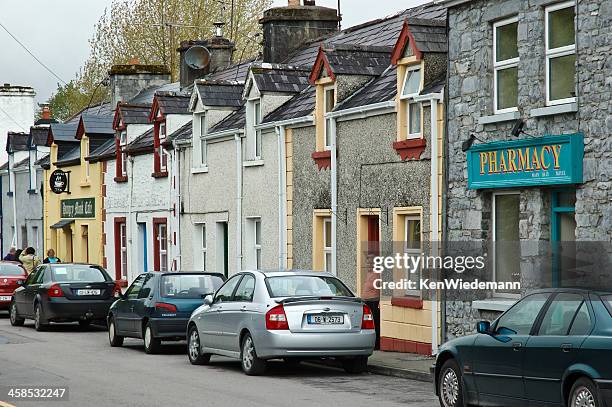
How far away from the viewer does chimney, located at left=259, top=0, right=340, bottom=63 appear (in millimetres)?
35750

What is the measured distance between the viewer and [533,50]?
18.8 meters

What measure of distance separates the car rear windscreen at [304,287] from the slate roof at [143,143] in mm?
17578

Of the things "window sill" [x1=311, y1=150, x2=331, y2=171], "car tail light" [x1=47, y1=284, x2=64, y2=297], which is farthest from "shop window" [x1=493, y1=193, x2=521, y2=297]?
"car tail light" [x1=47, y1=284, x2=64, y2=297]

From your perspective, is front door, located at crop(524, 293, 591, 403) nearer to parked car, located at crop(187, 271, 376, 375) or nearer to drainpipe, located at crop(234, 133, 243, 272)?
parked car, located at crop(187, 271, 376, 375)

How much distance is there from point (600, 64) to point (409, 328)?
22.3ft

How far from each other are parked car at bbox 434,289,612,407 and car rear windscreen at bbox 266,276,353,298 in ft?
14.7

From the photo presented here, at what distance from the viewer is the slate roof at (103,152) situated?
40.5m

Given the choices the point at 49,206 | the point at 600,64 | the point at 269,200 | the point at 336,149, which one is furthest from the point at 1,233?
the point at 600,64

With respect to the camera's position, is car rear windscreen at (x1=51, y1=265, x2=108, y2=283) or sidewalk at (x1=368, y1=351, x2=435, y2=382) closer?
sidewalk at (x1=368, y1=351, x2=435, y2=382)

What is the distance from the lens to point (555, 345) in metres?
12.8

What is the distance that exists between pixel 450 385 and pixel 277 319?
4.28 meters

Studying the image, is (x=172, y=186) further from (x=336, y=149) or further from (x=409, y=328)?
(x=409, y=328)

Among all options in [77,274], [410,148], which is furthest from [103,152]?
[410,148]

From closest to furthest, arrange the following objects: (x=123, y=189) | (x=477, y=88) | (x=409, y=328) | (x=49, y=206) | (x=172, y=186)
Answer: (x=477, y=88), (x=409, y=328), (x=172, y=186), (x=123, y=189), (x=49, y=206)
